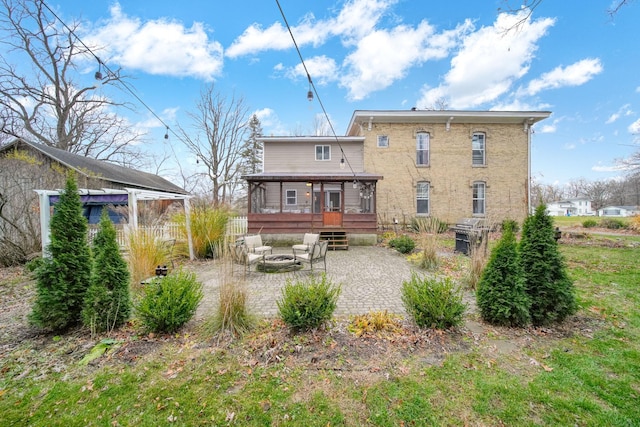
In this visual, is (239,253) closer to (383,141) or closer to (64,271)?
(64,271)

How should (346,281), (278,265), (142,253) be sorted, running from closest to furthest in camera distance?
(142,253) < (346,281) < (278,265)

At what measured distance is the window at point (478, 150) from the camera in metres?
15.2

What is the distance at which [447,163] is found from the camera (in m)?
15.0

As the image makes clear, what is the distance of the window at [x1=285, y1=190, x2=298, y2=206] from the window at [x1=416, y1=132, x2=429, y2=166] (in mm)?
7787

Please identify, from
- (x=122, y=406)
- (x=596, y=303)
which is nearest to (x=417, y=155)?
(x=596, y=303)

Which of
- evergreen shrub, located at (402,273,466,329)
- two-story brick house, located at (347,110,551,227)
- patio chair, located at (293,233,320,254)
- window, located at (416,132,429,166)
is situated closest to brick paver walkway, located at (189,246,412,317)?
patio chair, located at (293,233,320,254)

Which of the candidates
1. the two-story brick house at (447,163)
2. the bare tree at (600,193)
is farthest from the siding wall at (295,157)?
the bare tree at (600,193)

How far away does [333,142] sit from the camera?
1531 centimetres

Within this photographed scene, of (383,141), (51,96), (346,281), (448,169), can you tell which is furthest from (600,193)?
(51,96)

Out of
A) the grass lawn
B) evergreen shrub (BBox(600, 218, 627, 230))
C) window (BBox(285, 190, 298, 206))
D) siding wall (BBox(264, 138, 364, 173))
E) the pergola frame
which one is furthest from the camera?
evergreen shrub (BBox(600, 218, 627, 230))

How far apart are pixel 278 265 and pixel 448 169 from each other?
42.0 feet

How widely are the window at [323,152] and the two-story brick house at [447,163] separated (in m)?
2.23

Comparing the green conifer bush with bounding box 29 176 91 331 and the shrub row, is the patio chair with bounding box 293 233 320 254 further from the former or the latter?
the shrub row

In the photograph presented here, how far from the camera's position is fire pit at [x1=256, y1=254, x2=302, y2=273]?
6.75m
